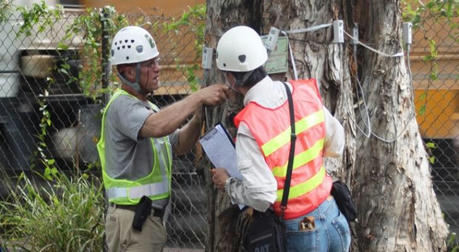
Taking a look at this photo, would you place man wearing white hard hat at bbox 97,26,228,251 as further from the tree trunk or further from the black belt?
the tree trunk

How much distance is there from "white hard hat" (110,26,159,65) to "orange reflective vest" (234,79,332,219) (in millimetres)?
1025

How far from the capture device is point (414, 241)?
4.42 m

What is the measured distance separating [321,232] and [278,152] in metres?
0.45

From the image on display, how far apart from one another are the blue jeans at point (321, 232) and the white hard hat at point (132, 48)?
4.63 feet

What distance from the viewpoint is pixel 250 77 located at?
11.2 ft

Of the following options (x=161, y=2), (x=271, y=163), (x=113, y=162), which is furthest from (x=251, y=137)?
(x=161, y=2)

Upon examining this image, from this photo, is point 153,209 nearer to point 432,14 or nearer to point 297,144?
point 297,144

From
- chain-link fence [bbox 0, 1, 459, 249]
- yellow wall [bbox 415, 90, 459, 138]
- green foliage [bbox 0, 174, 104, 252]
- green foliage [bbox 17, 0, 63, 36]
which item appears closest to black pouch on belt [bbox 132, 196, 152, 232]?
chain-link fence [bbox 0, 1, 459, 249]

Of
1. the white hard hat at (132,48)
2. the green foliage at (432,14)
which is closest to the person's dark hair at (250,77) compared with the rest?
the white hard hat at (132,48)

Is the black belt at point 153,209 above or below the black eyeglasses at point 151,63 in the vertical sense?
below

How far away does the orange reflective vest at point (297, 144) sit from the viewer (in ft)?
10.7

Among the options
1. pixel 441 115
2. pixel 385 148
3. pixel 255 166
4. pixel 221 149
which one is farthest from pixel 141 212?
pixel 441 115

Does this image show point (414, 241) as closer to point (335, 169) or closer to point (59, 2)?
point (335, 169)

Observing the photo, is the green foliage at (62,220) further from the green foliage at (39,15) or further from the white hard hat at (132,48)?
the white hard hat at (132,48)
